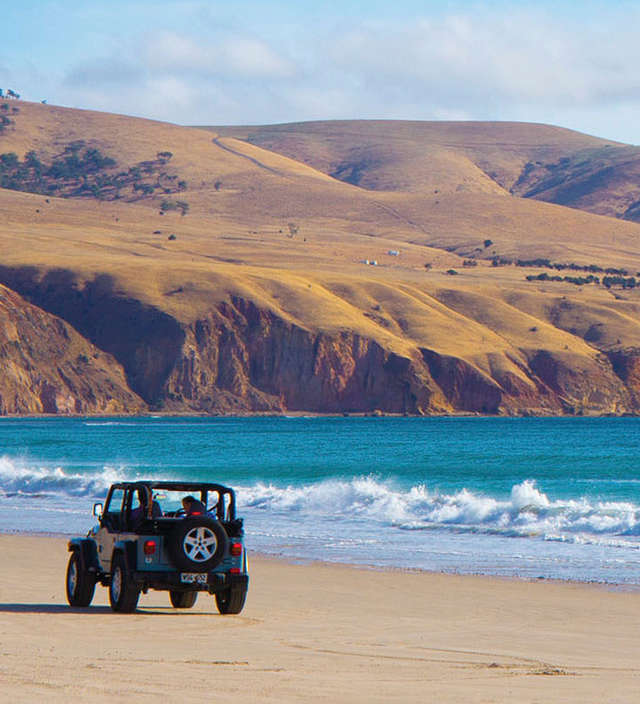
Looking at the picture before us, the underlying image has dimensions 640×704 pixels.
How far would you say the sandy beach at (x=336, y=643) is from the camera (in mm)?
10125

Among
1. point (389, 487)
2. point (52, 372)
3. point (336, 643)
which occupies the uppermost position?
point (52, 372)

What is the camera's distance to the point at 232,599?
15023 millimetres

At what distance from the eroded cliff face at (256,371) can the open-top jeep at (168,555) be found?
4041 inches

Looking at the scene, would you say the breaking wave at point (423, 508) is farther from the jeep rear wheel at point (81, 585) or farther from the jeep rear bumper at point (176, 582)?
the jeep rear wheel at point (81, 585)

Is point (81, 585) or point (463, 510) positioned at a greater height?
point (81, 585)

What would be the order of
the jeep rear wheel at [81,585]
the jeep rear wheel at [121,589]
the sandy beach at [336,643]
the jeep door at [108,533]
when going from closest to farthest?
1. the sandy beach at [336,643]
2. the jeep rear wheel at [121,589]
3. the jeep door at [108,533]
4. the jeep rear wheel at [81,585]

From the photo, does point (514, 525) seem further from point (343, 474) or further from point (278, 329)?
point (278, 329)

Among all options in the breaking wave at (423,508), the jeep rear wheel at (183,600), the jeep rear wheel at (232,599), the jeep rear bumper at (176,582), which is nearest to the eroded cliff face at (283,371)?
the breaking wave at (423,508)

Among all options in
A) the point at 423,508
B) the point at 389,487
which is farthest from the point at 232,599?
the point at 389,487

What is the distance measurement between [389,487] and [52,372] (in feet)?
263

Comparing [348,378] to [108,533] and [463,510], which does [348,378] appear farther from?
[108,533]

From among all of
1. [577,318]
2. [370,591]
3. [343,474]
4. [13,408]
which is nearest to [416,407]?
[577,318]

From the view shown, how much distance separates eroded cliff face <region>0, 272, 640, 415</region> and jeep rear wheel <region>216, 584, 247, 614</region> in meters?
103

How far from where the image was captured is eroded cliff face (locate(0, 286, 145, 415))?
116438mm
